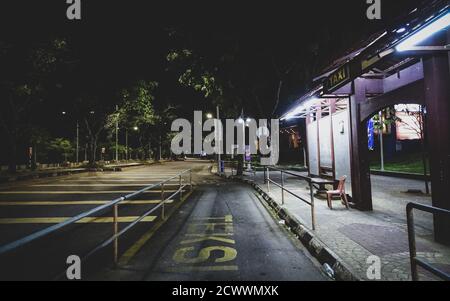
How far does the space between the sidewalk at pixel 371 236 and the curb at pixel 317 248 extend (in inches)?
0.9

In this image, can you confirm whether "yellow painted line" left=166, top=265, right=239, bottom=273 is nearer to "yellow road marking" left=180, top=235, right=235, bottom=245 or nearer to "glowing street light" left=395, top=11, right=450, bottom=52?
"yellow road marking" left=180, top=235, right=235, bottom=245

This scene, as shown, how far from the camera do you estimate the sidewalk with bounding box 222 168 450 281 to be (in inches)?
173

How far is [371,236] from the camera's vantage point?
5918mm

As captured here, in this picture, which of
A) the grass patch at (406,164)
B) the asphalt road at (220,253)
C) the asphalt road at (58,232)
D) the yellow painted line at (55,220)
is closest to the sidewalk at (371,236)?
the asphalt road at (220,253)

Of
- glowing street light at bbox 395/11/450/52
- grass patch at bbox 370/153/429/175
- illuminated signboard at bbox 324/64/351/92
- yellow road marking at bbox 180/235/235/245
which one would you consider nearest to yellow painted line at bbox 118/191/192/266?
yellow road marking at bbox 180/235/235/245

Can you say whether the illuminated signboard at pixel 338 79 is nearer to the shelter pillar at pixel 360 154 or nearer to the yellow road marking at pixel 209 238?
the shelter pillar at pixel 360 154

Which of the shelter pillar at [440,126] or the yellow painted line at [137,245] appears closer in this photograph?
the yellow painted line at [137,245]

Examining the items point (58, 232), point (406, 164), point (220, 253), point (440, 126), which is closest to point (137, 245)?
point (220, 253)

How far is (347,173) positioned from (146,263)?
6.92 m

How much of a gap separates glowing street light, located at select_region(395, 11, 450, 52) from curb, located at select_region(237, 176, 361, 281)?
3718 mm

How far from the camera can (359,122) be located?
852 centimetres

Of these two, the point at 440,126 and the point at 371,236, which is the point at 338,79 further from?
the point at 371,236

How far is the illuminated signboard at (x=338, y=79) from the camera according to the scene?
692 centimetres

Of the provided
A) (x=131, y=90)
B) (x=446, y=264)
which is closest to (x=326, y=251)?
(x=446, y=264)
